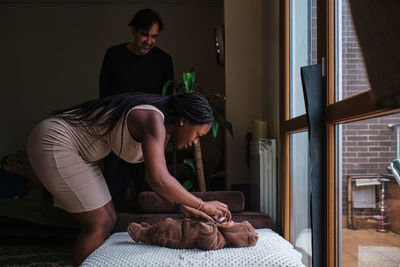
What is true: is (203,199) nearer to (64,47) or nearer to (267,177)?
(267,177)

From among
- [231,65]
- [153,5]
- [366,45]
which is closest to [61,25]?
[153,5]

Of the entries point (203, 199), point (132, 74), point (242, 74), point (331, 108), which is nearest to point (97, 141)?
point (203, 199)

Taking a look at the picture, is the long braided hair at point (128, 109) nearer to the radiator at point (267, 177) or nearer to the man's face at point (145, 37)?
the radiator at point (267, 177)

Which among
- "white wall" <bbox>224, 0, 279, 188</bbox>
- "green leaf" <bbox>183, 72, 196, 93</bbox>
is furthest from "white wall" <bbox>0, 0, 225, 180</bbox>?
"green leaf" <bbox>183, 72, 196, 93</bbox>

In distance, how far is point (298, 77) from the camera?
7.38 feet

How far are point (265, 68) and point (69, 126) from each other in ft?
5.51

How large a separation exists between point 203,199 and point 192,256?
0.76 m

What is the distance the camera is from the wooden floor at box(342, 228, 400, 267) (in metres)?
1.08

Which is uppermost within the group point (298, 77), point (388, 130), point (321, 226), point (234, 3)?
point (234, 3)

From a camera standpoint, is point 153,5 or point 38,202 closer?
point 38,202

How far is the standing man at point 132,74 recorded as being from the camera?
9.00 ft

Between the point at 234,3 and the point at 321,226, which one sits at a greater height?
the point at 234,3

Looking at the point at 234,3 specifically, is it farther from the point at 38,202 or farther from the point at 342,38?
the point at 38,202

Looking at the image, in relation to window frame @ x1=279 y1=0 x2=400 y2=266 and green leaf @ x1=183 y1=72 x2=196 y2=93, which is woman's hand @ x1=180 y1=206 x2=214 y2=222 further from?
green leaf @ x1=183 y1=72 x2=196 y2=93
